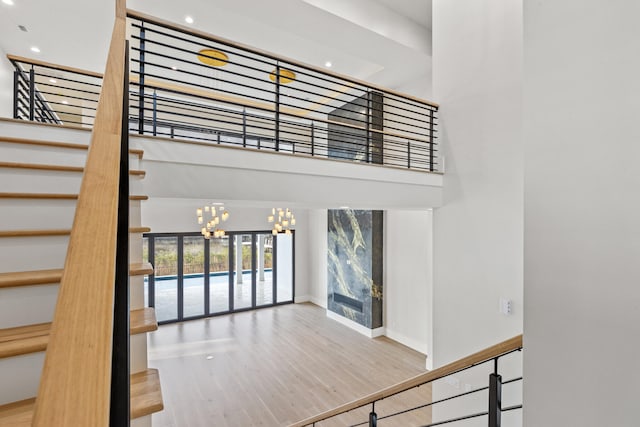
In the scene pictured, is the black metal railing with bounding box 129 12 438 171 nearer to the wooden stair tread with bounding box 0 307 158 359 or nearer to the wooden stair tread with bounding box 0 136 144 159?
the wooden stair tread with bounding box 0 136 144 159

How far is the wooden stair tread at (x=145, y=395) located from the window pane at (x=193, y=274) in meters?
7.17

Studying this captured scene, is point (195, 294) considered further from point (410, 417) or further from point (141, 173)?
point (141, 173)

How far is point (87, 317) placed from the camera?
44cm

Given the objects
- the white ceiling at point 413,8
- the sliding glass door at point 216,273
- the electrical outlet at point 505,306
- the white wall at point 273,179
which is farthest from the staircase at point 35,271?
the sliding glass door at point 216,273

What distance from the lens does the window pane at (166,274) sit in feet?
25.4

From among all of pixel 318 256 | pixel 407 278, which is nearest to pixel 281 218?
pixel 318 256

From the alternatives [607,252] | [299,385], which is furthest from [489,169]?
[299,385]

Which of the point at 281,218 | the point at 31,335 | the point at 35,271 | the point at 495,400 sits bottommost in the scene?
the point at 495,400

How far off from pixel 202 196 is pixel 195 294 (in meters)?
6.57

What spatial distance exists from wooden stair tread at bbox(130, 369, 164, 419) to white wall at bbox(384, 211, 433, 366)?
516cm

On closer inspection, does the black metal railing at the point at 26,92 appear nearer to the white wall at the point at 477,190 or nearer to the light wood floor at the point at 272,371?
the light wood floor at the point at 272,371

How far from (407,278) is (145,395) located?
19.1 feet

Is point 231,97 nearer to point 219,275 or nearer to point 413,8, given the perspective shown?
point 219,275

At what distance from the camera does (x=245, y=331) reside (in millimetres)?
7160
